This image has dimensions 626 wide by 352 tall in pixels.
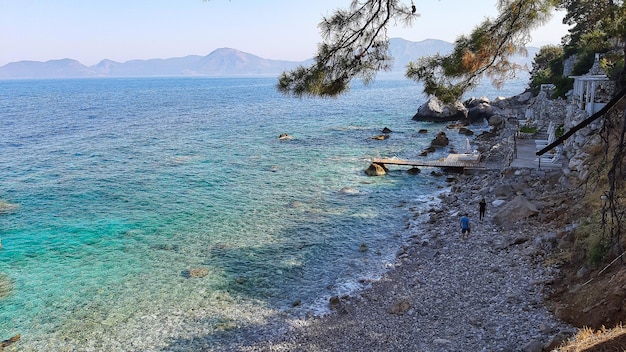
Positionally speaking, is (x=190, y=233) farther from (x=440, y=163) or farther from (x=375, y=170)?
(x=440, y=163)

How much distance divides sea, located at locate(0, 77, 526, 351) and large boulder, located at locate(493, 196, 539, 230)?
3990mm

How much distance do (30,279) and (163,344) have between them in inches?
336

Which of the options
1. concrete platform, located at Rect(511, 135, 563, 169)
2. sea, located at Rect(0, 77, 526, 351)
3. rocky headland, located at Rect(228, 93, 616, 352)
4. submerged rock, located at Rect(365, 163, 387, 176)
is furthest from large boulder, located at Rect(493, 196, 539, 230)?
submerged rock, located at Rect(365, 163, 387, 176)

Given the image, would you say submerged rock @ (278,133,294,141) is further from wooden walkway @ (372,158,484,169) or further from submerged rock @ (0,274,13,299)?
submerged rock @ (0,274,13,299)

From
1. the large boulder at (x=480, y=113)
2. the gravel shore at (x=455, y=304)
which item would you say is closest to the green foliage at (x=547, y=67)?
the large boulder at (x=480, y=113)

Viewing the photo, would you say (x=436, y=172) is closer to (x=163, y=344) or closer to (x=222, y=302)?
(x=222, y=302)

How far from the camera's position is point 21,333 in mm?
14461

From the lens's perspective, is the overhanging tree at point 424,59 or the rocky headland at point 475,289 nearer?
the overhanging tree at point 424,59

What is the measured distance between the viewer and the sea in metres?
14.9

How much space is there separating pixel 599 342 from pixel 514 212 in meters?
11.8

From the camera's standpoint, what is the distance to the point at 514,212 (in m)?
19.1

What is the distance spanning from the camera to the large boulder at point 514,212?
18703 mm

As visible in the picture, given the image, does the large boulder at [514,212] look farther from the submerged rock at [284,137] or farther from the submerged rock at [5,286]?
the submerged rock at [284,137]

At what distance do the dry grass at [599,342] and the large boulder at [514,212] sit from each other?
10237mm
